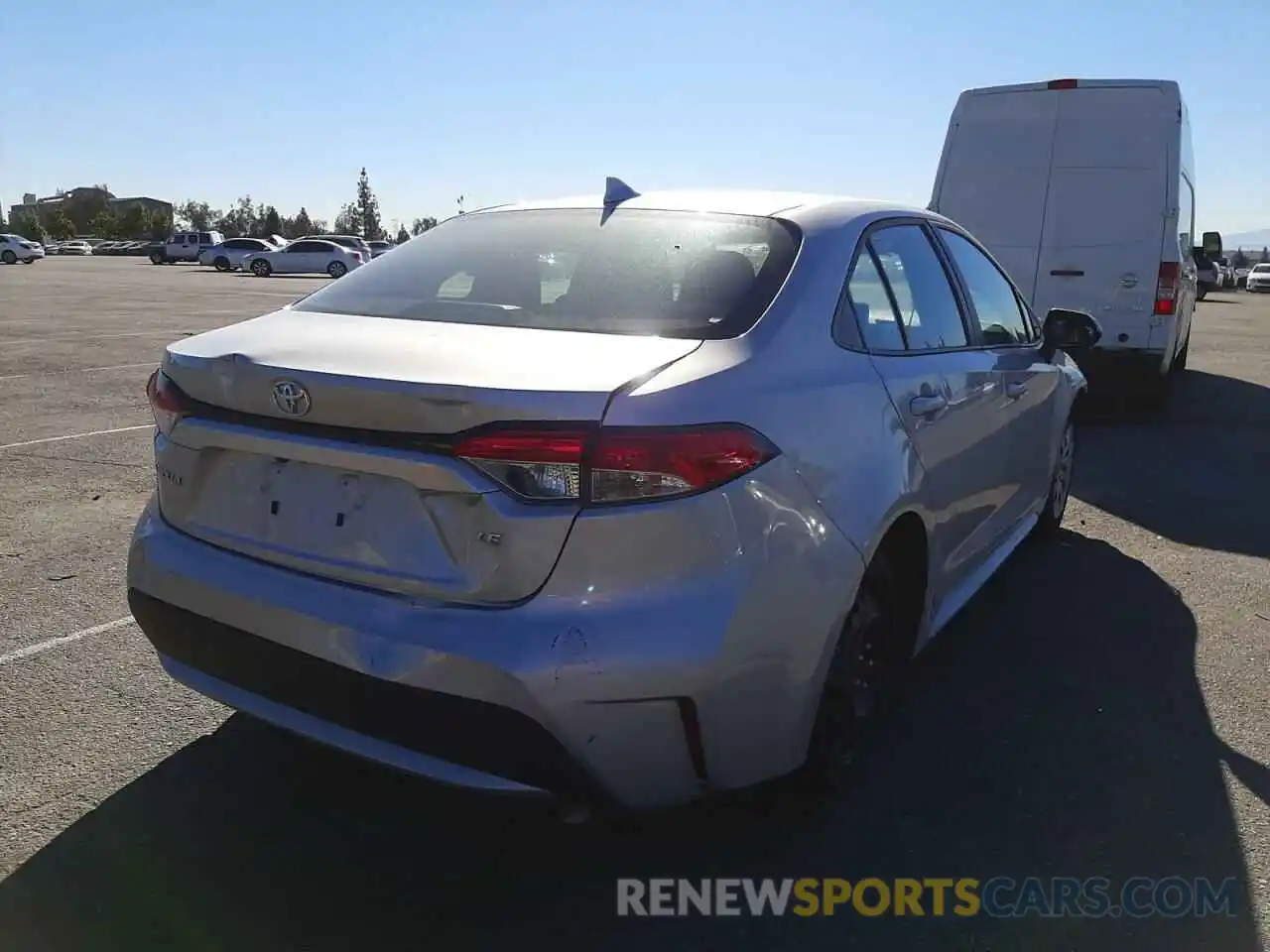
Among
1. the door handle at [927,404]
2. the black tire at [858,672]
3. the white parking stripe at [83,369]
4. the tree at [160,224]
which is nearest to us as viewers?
the black tire at [858,672]

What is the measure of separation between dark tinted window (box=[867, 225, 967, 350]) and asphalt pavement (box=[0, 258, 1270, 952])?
4.07ft

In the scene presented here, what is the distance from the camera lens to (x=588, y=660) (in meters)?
2.15

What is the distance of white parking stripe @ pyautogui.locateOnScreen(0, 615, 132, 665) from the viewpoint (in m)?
3.71

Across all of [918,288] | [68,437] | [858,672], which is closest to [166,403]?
[858,672]

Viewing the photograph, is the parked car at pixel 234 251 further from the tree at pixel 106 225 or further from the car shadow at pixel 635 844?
the tree at pixel 106 225

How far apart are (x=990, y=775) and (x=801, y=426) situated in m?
1.38

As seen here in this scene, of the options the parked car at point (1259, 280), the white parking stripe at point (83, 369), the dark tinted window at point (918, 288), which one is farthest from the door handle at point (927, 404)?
the parked car at point (1259, 280)

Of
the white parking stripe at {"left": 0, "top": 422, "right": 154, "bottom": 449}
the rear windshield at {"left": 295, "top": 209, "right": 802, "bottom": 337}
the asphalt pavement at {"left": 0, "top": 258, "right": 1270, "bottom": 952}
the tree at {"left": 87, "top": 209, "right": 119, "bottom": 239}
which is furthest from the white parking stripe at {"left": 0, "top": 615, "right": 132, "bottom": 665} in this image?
the tree at {"left": 87, "top": 209, "right": 119, "bottom": 239}

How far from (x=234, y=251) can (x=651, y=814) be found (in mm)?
51906

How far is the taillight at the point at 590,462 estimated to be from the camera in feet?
7.03

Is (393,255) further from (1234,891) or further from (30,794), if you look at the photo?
(1234,891)

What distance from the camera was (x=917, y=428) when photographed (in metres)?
3.07

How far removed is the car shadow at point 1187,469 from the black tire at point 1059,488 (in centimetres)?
68

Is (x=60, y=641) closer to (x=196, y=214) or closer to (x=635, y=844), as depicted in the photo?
(x=635, y=844)
